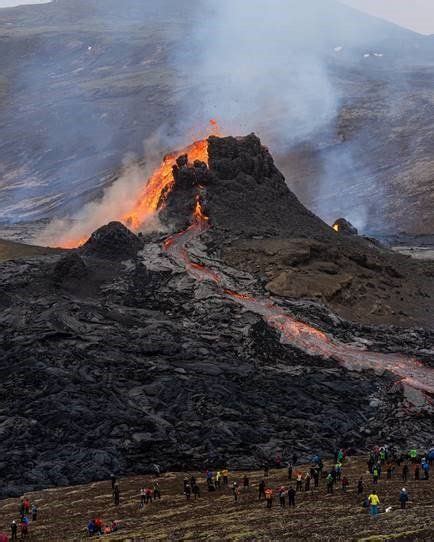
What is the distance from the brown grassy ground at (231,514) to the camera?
103ft

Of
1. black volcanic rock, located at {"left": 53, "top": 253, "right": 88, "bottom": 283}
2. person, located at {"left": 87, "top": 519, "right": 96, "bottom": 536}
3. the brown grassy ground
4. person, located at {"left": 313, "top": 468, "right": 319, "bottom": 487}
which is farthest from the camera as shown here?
black volcanic rock, located at {"left": 53, "top": 253, "right": 88, "bottom": 283}

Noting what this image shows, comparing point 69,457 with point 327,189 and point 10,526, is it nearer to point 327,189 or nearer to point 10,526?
point 10,526

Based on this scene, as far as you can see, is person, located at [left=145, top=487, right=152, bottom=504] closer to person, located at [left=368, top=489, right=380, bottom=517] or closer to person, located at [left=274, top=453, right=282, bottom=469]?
person, located at [left=274, top=453, right=282, bottom=469]

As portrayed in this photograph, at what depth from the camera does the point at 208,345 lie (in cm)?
6644

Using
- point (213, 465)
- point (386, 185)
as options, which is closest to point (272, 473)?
point (213, 465)

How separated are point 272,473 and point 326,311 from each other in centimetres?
2806

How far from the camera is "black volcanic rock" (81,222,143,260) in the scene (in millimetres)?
84406

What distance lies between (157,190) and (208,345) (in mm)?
42193

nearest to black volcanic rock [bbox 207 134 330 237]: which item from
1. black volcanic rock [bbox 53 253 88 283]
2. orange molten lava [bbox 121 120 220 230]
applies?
orange molten lava [bbox 121 120 220 230]

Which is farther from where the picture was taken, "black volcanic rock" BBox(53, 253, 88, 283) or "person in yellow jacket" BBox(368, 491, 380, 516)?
"black volcanic rock" BBox(53, 253, 88, 283)

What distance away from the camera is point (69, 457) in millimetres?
52250

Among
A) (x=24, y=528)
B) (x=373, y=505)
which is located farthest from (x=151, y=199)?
(x=373, y=505)

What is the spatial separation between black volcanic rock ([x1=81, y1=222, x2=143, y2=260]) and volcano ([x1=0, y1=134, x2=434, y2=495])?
17 centimetres

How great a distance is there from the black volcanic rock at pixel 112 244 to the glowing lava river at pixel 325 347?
919 cm
